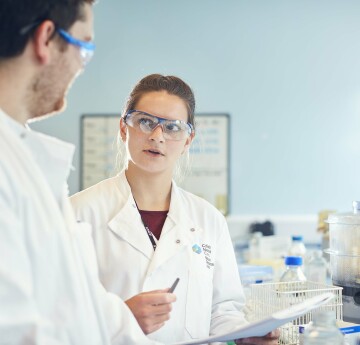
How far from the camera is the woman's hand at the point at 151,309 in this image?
1368 mm

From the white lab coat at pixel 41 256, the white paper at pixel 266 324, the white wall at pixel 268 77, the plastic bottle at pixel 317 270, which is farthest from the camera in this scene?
the white wall at pixel 268 77

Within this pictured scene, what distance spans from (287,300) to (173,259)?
0.38 metres

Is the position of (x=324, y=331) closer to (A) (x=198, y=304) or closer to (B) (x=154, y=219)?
(A) (x=198, y=304)

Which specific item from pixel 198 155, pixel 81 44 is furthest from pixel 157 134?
pixel 198 155

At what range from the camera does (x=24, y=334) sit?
101 cm

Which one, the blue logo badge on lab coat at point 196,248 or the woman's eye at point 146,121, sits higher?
the woman's eye at point 146,121

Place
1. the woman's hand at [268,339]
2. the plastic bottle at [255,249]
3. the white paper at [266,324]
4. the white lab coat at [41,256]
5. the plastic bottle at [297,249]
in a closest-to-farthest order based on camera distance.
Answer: the white lab coat at [41,256] < the white paper at [266,324] < the woman's hand at [268,339] < the plastic bottle at [297,249] < the plastic bottle at [255,249]

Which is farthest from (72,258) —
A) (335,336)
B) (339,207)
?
(339,207)

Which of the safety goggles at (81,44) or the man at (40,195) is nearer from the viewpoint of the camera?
the man at (40,195)

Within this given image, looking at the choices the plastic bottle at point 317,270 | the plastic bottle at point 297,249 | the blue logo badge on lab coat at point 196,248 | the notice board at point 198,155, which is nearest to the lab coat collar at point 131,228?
the blue logo badge on lab coat at point 196,248

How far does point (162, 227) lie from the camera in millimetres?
1851

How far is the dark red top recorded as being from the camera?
1854 millimetres

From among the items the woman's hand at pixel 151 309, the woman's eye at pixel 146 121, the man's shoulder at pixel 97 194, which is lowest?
the woman's hand at pixel 151 309

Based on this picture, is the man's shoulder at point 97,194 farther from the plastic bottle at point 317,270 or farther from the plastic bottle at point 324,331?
the plastic bottle at point 317,270
